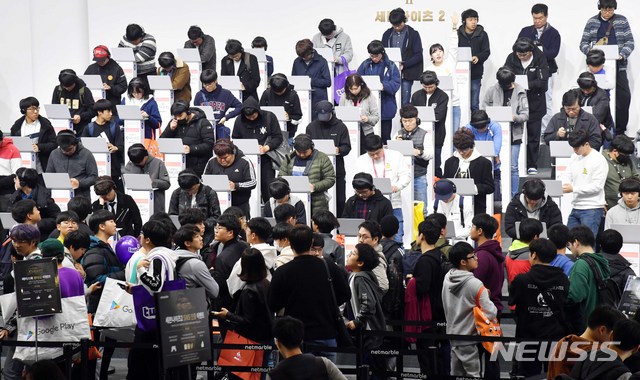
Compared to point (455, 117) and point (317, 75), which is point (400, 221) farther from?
point (317, 75)

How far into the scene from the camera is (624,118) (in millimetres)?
18969

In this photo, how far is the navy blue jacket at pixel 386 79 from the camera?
58.3ft

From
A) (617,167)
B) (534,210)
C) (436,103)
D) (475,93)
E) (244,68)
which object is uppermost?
(244,68)

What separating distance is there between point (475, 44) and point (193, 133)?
560cm

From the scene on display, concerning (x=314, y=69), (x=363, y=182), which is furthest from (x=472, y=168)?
(x=314, y=69)

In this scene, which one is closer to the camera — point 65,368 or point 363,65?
point 65,368

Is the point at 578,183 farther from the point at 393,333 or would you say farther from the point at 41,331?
the point at 41,331

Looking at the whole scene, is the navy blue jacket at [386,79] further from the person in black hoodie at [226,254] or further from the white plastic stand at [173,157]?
the person in black hoodie at [226,254]

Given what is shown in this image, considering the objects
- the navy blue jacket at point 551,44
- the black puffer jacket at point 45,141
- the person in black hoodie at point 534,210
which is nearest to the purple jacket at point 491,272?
the person in black hoodie at point 534,210

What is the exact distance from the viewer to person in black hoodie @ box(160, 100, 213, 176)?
50.8ft

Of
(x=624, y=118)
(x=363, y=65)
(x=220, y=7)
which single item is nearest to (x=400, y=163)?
(x=363, y=65)

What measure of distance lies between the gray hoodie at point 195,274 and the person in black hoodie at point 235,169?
15.7 ft

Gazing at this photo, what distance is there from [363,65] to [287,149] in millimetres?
3230

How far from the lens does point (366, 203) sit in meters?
13.1
